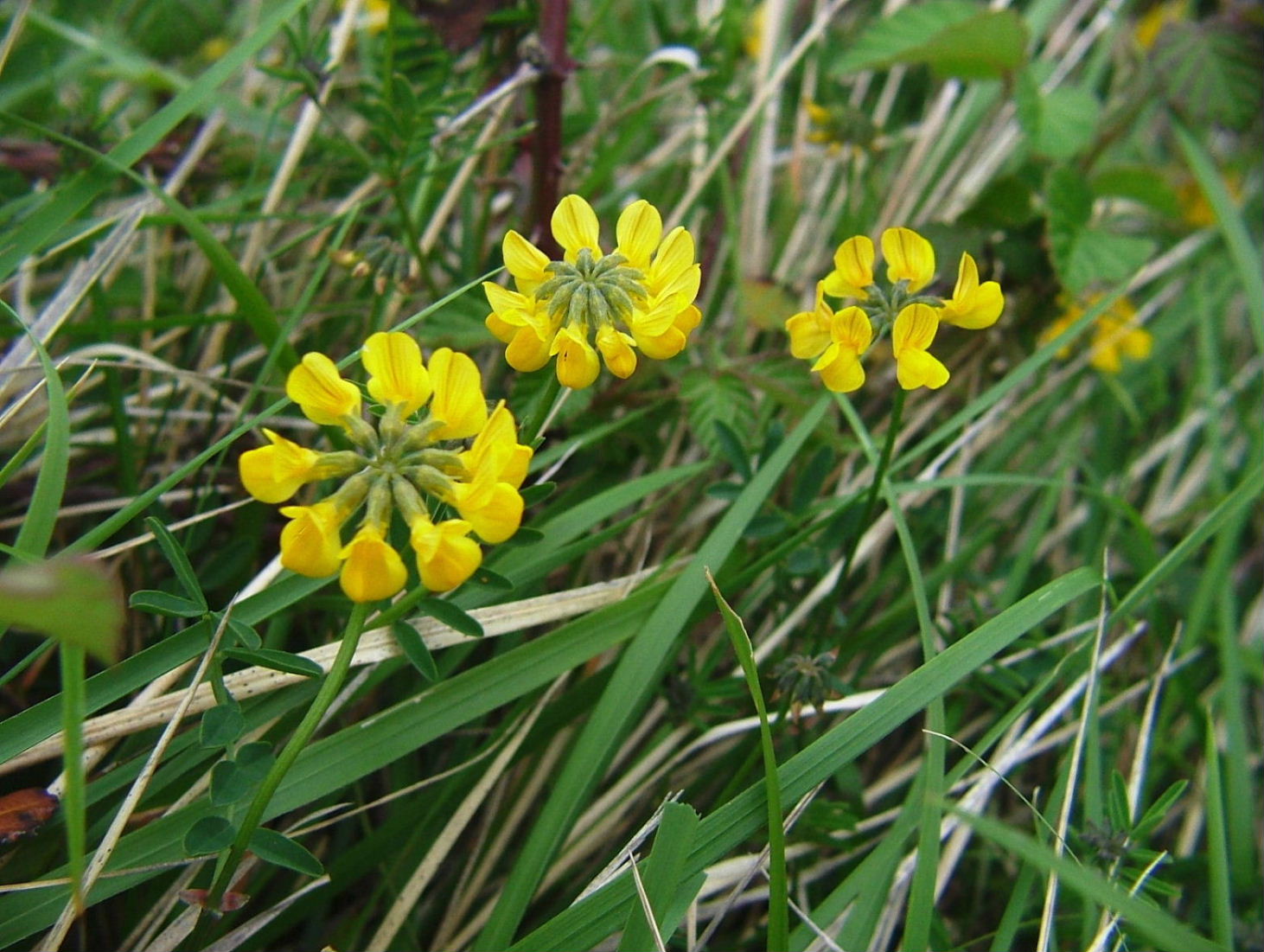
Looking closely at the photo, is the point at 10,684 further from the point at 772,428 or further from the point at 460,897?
the point at 772,428

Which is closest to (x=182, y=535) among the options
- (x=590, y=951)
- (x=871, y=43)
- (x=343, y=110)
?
(x=590, y=951)

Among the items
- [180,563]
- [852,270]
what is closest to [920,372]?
[852,270]

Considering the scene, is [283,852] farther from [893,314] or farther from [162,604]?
[893,314]

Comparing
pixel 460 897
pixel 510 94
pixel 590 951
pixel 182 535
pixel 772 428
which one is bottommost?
pixel 460 897

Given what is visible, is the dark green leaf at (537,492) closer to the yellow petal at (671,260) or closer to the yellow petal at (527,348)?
the yellow petal at (527,348)

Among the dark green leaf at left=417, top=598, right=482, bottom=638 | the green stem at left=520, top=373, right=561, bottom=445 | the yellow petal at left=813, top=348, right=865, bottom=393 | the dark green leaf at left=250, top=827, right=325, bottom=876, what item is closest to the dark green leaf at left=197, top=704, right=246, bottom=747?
the dark green leaf at left=250, top=827, right=325, bottom=876

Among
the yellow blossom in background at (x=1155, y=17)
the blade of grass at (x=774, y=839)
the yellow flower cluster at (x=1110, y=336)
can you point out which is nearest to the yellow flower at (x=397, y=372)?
the blade of grass at (x=774, y=839)

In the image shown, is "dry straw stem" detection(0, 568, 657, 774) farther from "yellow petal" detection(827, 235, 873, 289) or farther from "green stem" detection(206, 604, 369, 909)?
"yellow petal" detection(827, 235, 873, 289)
